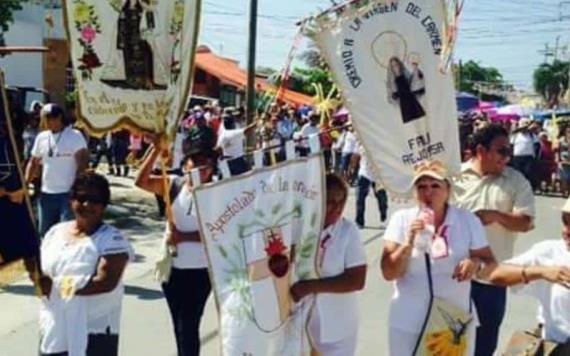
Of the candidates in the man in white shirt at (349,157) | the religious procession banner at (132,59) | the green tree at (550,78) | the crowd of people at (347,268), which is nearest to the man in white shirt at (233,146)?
the crowd of people at (347,268)

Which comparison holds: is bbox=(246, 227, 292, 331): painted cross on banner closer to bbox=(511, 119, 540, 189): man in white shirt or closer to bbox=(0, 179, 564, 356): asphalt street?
bbox=(0, 179, 564, 356): asphalt street

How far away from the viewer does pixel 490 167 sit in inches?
232

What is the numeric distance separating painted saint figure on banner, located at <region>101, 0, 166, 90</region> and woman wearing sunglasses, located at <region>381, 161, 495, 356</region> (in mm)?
1399

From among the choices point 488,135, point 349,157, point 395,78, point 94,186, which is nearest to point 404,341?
point 395,78

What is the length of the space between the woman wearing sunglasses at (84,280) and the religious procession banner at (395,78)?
4.61 ft

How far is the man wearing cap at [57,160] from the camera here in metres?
9.22

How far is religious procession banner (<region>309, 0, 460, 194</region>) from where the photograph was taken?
5.27 metres

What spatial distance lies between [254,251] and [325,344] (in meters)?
0.81

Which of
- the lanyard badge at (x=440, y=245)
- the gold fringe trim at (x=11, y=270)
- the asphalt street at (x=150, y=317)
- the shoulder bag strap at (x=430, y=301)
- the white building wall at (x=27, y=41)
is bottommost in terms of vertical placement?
the asphalt street at (x=150, y=317)

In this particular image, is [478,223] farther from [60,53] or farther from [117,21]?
[60,53]

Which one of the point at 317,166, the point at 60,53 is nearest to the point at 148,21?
the point at 317,166

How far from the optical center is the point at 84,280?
4641 millimetres

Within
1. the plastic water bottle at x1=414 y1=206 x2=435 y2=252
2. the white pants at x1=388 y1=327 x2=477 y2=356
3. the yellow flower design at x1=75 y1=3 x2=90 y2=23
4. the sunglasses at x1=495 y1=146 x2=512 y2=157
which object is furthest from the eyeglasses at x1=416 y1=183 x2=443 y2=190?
the yellow flower design at x1=75 y1=3 x2=90 y2=23

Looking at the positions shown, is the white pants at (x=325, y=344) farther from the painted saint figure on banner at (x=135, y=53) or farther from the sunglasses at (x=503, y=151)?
the sunglasses at (x=503, y=151)
